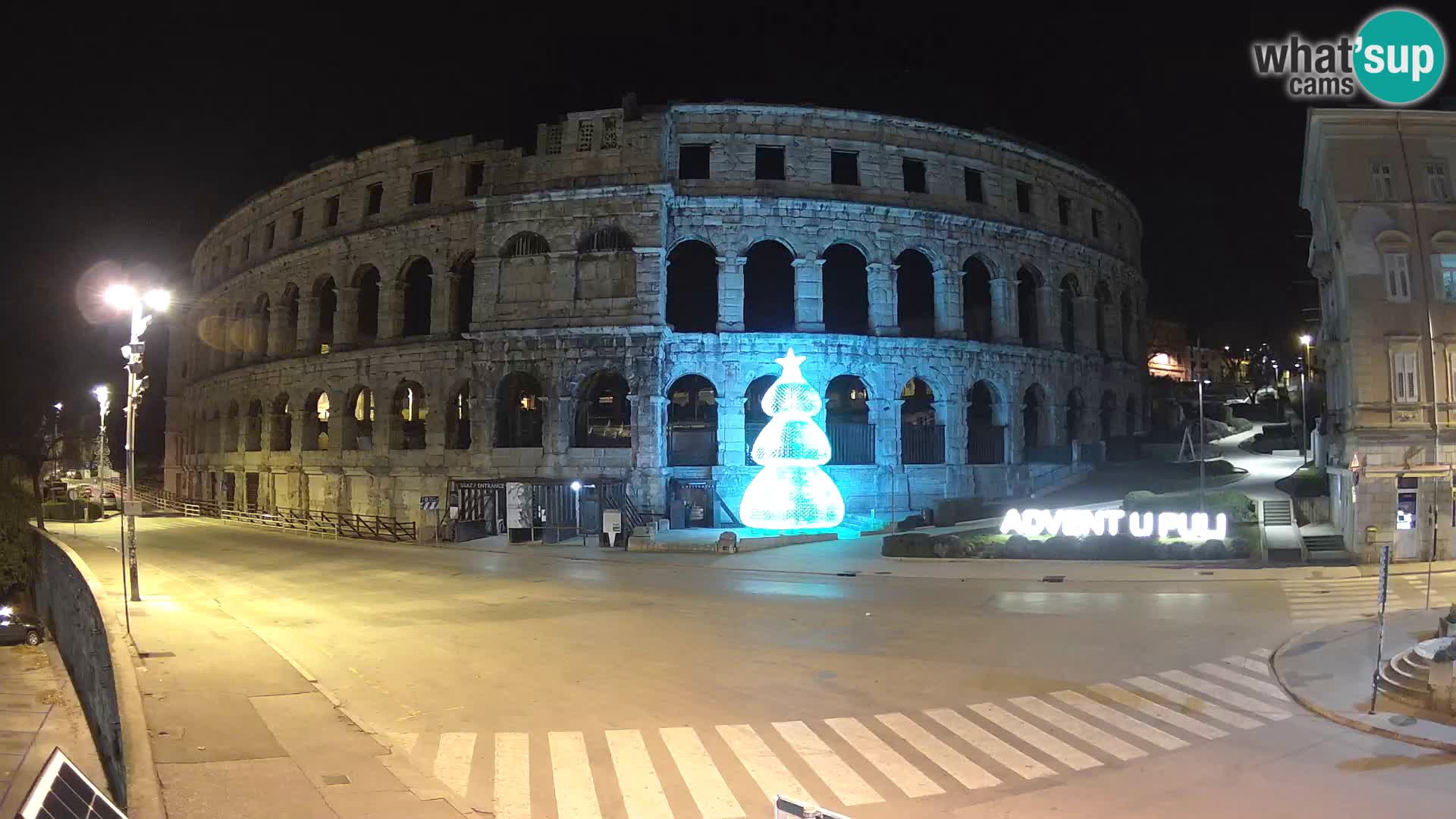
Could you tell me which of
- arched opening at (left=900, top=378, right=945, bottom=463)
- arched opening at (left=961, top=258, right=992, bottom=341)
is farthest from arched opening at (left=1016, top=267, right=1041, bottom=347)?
arched opening at (left=900, top=378, right=945, bottom=463)

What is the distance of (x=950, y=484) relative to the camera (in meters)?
37.9

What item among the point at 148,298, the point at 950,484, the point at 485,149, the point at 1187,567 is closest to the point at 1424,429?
the point at 1187,567

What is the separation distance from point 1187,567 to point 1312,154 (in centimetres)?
1657

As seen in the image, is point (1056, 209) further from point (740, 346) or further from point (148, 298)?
point (148, 298)

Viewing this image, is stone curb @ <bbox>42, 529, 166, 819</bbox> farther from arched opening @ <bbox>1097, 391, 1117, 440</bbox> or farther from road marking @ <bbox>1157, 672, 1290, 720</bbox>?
arched opening @ <bbox>1097, 391, 1117, 440</bbox>

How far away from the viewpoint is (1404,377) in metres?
26.5

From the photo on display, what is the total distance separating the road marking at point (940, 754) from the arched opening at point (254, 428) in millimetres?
48880

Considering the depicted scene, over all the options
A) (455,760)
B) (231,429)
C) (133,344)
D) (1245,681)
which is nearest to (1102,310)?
(1245,681)

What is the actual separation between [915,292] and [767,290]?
10.5 metres

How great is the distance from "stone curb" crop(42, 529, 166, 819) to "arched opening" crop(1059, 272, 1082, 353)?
40317 mm

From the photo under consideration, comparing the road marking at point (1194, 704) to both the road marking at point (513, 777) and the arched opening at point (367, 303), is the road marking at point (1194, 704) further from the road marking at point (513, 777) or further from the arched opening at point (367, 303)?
the arched opening at point (367, 303)

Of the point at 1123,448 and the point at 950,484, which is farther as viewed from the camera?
the point at 1123,448

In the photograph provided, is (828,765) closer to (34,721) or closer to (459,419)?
(34,721)

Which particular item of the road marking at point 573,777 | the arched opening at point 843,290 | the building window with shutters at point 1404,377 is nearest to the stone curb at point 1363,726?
the road marking at point 573,777
